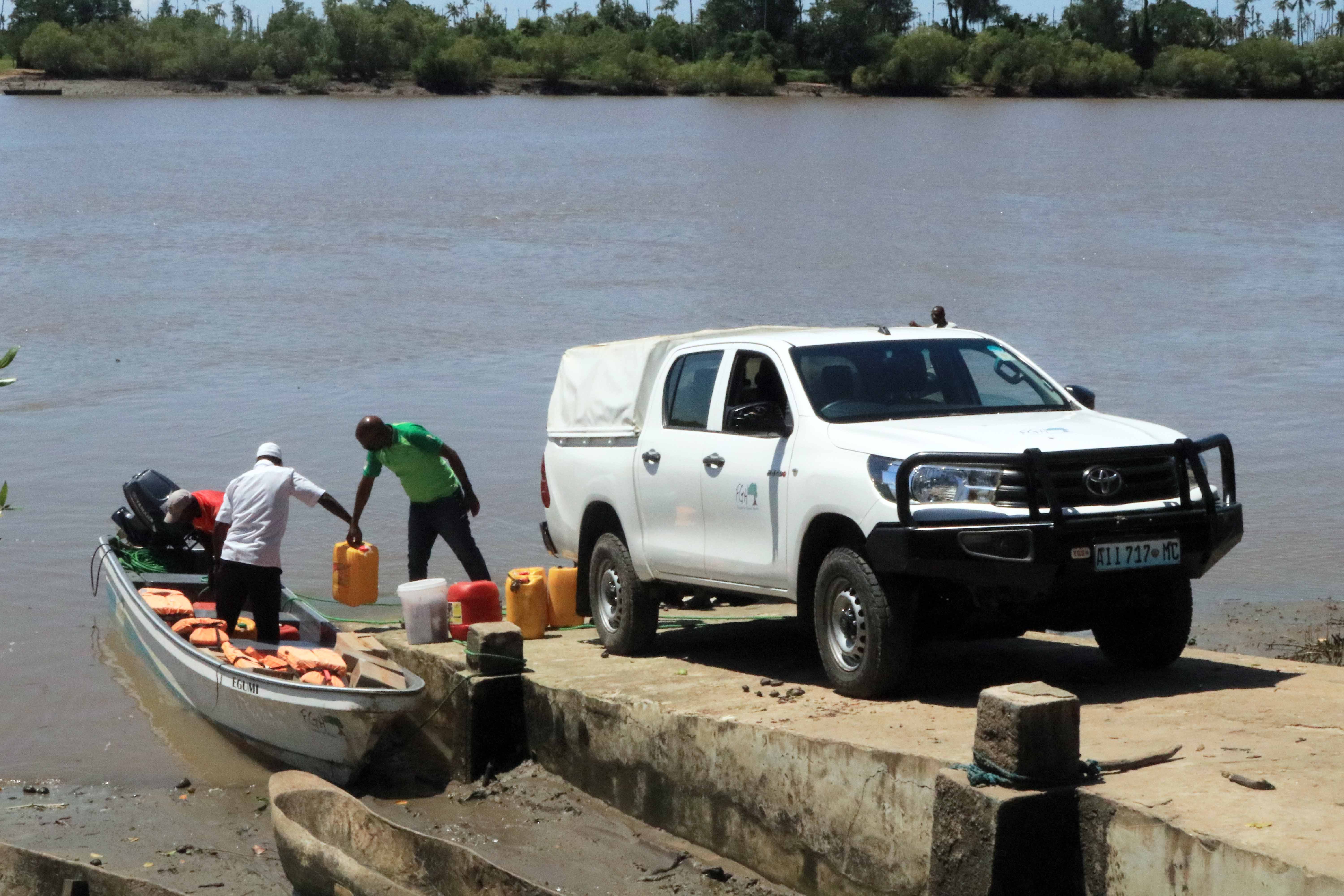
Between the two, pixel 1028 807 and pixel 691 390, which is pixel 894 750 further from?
pixel 691 390

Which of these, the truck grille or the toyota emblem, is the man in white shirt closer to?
the truck grille

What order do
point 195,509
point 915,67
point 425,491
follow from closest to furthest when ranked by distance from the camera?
point 425,491 → point 195,509 → point 915,67

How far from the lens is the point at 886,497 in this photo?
784 cm

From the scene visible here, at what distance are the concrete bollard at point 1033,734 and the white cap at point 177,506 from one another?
7.91 meters

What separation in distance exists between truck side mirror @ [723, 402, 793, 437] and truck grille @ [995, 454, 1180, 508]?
138 cm

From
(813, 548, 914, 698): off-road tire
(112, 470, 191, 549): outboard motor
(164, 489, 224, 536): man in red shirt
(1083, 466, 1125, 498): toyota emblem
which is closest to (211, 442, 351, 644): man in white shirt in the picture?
(164, 489, 224, 536): man in red shirt

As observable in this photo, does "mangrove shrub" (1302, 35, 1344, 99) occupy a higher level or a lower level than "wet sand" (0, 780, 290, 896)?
higher

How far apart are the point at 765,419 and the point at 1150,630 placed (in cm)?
231

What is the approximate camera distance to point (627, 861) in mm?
8602

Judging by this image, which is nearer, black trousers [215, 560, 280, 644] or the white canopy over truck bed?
the white canopy over truck bed

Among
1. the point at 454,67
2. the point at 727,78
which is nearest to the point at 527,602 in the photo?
the point at 454,67

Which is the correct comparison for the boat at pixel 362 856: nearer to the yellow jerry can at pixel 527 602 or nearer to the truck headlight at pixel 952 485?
the truck headlight at pixel 952 485

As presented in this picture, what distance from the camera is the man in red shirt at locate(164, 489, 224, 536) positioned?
12.7 metres

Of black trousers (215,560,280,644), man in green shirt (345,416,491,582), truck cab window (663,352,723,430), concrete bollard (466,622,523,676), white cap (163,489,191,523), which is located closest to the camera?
truck cab window (663,352,723,430)
